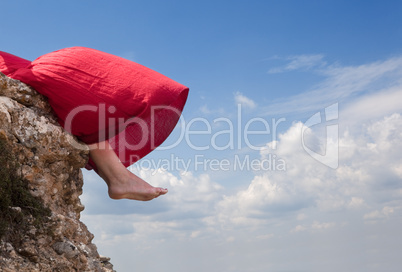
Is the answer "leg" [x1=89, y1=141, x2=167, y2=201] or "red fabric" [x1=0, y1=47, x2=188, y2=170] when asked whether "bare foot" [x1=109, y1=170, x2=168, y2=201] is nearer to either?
"leg" [x1=89, y1=141, x2=167, y2=201]

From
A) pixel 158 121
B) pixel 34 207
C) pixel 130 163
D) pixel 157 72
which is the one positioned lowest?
pixel 34 207

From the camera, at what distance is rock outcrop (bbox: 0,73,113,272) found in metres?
2.73

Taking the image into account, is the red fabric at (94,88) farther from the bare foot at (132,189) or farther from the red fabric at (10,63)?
the bare foot at (132,189)

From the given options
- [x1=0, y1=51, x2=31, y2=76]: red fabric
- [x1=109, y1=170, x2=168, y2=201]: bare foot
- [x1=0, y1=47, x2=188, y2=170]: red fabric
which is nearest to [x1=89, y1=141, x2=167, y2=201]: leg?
[x1=109, y1=170, x2=168, y2=201]: bare foot

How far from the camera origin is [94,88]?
3.58 metres

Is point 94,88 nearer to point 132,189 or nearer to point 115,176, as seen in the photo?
point 115,176

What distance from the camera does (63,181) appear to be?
135 inches

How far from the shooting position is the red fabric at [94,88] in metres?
3.55

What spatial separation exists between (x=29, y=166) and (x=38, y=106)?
0.59m

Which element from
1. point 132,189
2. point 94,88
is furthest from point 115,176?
point 94,88

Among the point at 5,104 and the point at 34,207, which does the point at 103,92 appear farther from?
→ the point at 34,207

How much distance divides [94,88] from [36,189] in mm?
976

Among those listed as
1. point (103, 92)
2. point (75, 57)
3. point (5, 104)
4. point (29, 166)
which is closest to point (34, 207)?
point (29, 166)

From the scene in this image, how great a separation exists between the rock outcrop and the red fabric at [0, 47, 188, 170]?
0.14 meters
